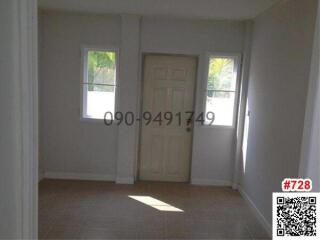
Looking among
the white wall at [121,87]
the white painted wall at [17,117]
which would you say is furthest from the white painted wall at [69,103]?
the white painted wall at [17,117]

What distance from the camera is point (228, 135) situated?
4.44 metres

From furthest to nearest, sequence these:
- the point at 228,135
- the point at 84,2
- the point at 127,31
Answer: the point at 228,135 < the point at 127,31 < the point at 84,2

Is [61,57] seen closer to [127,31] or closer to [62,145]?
[127,31]

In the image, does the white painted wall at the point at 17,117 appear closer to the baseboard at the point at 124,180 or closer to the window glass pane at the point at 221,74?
the baseboard at the point at 124,180

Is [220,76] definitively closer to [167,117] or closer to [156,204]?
[167,117]

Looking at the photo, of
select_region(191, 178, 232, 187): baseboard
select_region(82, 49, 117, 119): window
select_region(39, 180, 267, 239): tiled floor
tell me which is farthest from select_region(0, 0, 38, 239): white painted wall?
select_region(191, 178, 232, 187): baseboard

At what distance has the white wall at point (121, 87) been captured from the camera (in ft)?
13.8

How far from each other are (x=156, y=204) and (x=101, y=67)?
7.13 feet

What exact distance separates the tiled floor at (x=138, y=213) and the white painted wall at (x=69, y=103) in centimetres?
31

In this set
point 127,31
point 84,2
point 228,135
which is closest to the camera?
point 84,2

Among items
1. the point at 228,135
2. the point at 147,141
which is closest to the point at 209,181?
the point at 228,135

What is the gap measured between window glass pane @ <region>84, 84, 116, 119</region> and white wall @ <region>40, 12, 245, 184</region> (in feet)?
0.51

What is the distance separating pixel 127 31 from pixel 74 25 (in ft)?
2.63

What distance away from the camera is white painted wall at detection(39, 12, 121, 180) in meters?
4.22
